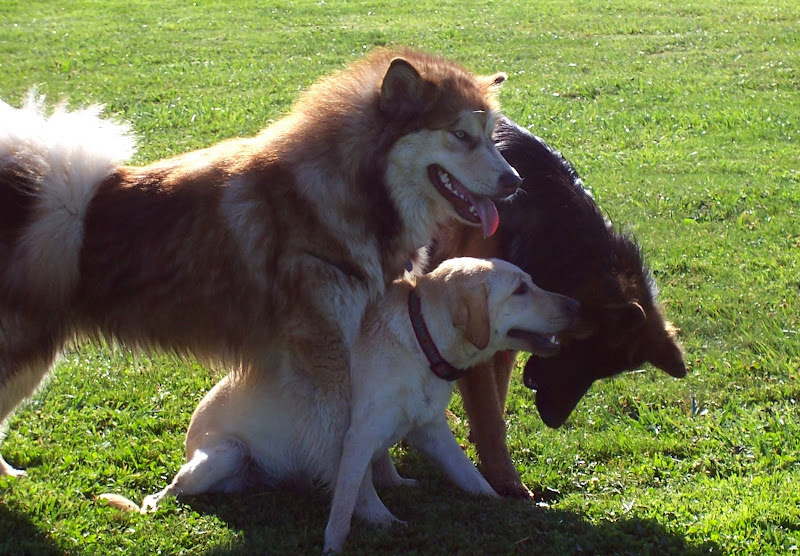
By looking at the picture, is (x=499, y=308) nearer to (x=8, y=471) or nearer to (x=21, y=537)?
(x=21, y=537)

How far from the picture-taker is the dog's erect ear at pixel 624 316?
557 centimetres

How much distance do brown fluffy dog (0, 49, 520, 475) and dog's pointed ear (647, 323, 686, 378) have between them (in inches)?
53.5

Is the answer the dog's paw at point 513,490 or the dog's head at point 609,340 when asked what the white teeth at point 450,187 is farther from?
the dog's paw at point 513,490

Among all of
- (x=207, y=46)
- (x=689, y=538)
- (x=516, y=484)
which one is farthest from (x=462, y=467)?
(x=207, y=46)

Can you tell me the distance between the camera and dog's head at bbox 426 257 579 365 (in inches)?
204

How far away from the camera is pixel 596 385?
6934 mm

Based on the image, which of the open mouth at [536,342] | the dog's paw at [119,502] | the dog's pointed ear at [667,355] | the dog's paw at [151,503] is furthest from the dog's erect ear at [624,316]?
the dog's paw at [119,502]

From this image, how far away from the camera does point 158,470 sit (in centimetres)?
580

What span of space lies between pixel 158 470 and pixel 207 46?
13701 mm

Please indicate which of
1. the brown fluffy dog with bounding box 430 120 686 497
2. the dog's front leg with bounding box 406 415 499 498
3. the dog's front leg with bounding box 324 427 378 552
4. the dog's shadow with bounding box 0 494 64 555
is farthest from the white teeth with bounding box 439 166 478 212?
the dog's shadow with bounding box 0 494 64 555

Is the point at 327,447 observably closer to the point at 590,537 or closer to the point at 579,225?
the point at 590,537

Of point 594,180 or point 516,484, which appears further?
point 594,180

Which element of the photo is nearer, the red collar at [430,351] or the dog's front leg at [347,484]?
the dog's front leg at [347,484]

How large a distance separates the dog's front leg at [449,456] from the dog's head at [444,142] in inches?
46.1
